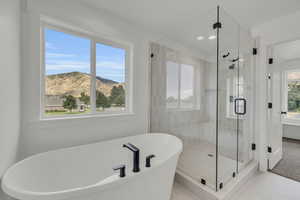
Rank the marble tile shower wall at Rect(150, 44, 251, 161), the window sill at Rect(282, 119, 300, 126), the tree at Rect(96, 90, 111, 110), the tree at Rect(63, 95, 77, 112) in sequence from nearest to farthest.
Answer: the tree at Rect(63, 95, 77, 112), the marble tile shower wall at Rect(150, 44, 251, 161), the tree at Rect(96, 90, 111, 110), the window sill at Rect(282, 119, 300, 126)

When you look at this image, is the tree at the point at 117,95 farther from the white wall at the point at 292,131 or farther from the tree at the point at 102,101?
the white wall at the point at 292,131

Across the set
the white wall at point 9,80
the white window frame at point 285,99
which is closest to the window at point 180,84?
the white wall at point 9,80

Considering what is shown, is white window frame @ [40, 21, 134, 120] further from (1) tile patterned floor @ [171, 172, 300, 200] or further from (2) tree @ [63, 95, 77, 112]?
(1) tile patterned floor @ [171, 172, 300, 200]

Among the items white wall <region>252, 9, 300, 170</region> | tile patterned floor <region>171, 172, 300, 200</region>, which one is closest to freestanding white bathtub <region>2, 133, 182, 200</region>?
tile patterned floor <region>171, 172, 300, 200</region>

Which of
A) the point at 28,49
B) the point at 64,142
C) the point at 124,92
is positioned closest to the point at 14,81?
the point at 28,49

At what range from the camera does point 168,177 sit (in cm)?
139

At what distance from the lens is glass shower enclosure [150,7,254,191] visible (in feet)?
5.71

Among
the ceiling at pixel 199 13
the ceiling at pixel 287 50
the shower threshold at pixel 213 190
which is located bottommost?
the shower threshold at pixel 213 190

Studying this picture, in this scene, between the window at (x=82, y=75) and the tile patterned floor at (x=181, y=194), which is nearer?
the tile patterned floor at (x=181, y=194)

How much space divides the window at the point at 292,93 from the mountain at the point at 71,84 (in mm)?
4966

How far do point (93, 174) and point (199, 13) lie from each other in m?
2.57

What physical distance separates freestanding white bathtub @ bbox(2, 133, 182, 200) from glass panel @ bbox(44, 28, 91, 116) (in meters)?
0.63

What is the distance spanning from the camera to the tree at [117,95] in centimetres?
224

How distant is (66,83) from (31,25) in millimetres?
717
